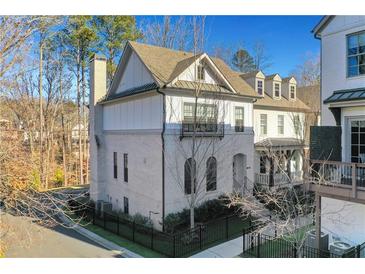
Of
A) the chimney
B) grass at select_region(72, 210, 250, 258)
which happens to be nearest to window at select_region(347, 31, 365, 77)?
grass at select_region(72, 210, 250, 258)

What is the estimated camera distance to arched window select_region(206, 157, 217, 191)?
1295 cm

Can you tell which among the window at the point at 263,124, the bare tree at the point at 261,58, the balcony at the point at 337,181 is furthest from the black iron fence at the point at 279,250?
the bare tree at the point at 261,58

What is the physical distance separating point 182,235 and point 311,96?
14.8m

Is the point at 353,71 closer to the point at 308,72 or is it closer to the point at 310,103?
the point at 308,72

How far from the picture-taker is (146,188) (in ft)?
40.9

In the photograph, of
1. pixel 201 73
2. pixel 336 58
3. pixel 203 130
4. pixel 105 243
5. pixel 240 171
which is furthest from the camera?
pixel 240 171

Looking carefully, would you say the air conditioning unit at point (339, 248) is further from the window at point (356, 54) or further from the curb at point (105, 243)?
the curb at point (105, 243)

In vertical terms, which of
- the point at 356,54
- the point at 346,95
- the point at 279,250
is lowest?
the point at 279,250

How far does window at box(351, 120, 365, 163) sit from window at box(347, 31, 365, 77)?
155cm

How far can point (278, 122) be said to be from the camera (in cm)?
1803

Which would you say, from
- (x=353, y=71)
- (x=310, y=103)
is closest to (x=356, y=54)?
(x=353, y=71)

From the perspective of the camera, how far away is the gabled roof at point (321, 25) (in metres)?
8.86

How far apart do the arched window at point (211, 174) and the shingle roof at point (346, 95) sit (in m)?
5.80
